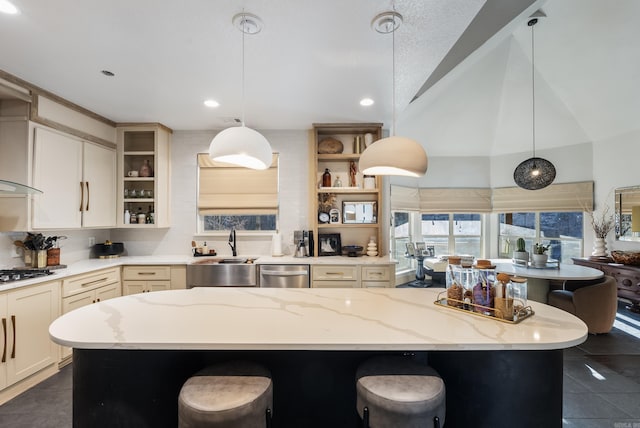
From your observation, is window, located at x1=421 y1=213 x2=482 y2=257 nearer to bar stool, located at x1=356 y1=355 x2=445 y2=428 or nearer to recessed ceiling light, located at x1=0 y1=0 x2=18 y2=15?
bar stool, located at x1=356 y1=355 x2=445 y2=428

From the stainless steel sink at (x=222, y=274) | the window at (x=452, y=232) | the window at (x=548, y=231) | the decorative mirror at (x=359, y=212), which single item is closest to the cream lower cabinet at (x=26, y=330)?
the stainless steel sink at (x=222, y=274)

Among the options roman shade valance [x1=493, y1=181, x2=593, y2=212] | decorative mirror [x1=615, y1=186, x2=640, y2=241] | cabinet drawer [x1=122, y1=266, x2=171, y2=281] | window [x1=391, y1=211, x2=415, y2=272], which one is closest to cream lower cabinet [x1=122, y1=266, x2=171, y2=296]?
cabinet drawer [x1=122, y1=266, x2=171, y2=281]

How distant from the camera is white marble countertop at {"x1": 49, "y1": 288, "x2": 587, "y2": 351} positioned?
48.6 inches

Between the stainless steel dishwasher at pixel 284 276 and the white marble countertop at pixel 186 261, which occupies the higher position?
the white marble countertop at pixel 186 261

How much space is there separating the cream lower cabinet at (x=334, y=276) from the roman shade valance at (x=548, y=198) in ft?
14.2

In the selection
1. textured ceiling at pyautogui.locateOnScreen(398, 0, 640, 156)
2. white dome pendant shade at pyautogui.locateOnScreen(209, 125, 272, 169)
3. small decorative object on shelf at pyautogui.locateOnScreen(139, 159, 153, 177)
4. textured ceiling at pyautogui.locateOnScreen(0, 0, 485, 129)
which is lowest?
white dome pendant shade at pyautogui.locateOnScreen(209, 125, 272, 169)

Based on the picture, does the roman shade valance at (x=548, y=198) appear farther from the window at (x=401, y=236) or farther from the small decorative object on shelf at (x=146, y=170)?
the small decorative object on shelf at (x=146, y=170)

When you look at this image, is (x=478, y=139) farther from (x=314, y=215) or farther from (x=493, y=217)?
(x=314, y=215)

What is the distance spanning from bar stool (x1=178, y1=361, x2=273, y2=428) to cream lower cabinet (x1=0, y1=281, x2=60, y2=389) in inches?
80.2

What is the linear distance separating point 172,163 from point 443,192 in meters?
5.05

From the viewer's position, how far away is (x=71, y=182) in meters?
3.12

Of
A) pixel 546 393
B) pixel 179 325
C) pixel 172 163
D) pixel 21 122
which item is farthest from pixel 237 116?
pixel 546 393

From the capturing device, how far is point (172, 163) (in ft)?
13.3

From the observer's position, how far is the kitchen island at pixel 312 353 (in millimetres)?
1248
